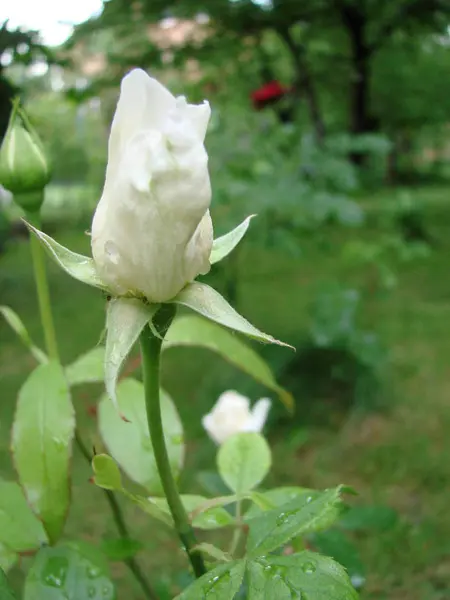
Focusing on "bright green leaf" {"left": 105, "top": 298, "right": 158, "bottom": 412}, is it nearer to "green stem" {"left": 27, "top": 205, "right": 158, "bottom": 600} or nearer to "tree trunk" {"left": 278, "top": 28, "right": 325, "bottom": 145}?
"green stem" {"left": 27, "top": 205, "right": 158, "bottom": 600}

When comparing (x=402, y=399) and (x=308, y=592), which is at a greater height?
(x=308, y=592)

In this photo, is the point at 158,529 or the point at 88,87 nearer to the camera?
the point at 158,529

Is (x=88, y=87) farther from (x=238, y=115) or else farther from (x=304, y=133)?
(x=304, y=133)

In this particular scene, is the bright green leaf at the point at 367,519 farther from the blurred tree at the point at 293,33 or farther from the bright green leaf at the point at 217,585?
the blurred tree at the point at 293,33

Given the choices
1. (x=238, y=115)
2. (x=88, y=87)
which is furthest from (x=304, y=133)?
(x=88, y=87)

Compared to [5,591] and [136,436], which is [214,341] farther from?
[5,591]

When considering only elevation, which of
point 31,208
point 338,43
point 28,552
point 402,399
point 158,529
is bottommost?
point 402,399

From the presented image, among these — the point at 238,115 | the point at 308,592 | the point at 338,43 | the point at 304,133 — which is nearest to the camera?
the point at 308,592
